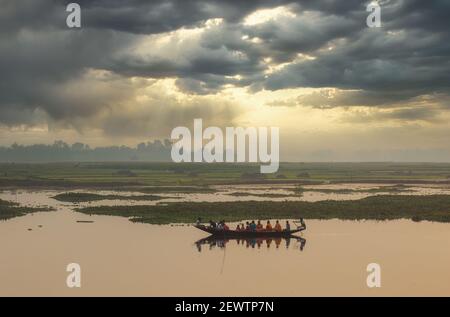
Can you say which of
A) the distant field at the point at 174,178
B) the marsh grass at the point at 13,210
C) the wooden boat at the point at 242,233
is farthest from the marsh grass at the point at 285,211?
the distant field at the point at 174,178

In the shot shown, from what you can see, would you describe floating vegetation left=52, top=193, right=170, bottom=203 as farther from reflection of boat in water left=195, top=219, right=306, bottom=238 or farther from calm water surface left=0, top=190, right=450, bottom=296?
reflection of boat in water left=195, top=219, right=306, bottom=238

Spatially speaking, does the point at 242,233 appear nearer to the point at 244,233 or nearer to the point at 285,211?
the point at 244,233

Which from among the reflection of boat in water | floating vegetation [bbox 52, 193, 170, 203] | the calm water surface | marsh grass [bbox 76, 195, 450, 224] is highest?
floating vegetation [bbox 52, 193, 170, 203]

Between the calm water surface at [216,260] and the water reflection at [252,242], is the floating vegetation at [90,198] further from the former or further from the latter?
the water reflection at [252,242]

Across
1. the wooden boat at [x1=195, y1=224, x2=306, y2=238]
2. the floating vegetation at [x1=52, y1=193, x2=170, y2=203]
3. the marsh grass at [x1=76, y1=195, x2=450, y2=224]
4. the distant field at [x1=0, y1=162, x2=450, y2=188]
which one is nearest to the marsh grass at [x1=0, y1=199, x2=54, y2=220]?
the marsh grass at [x1=76, y1=195, x2=450, y2=224]

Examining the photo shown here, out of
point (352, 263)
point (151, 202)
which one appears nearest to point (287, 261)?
point (352, 263)
